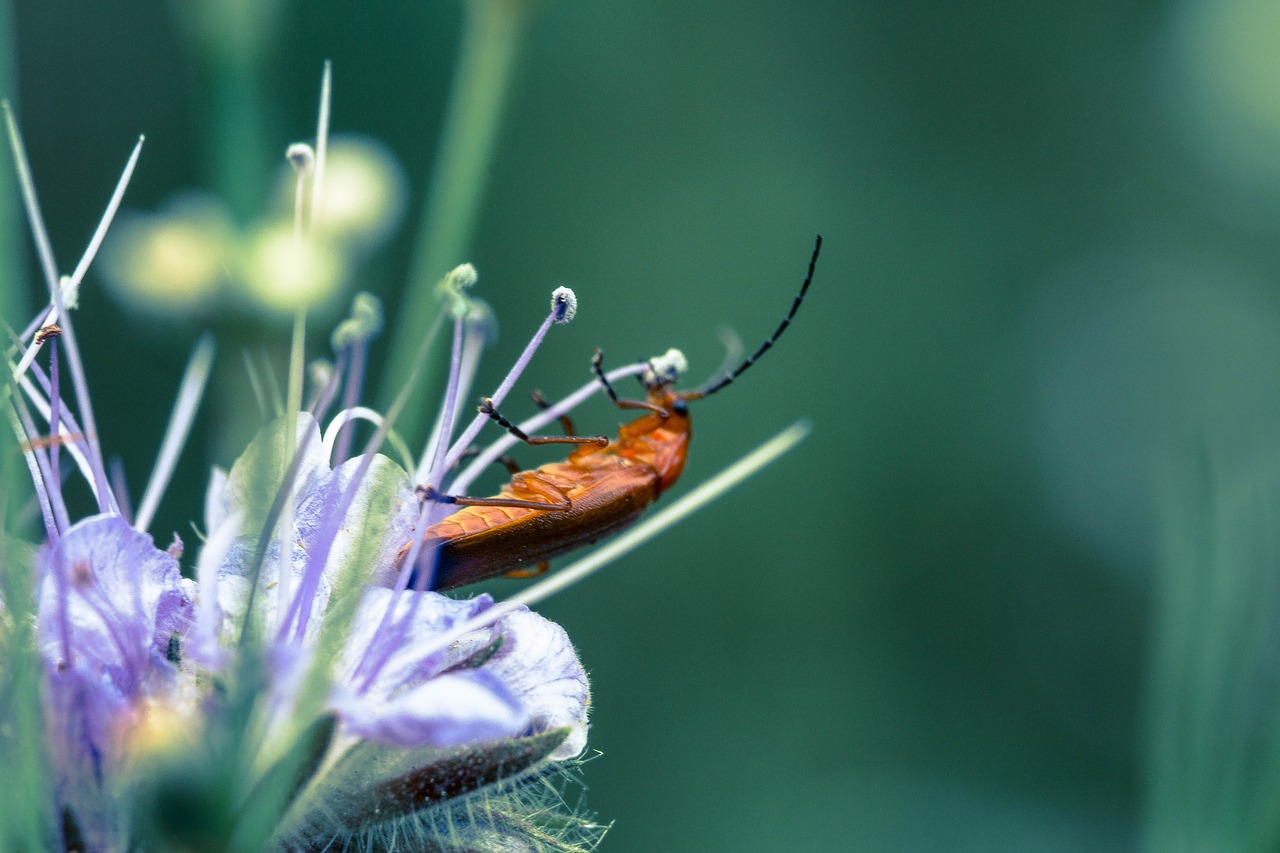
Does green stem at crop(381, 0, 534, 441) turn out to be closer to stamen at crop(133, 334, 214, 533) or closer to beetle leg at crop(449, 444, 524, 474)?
beetle leg at crop(449, 444, 524, 474)

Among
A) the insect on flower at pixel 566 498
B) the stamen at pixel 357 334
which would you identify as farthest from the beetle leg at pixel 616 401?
the stamen at pixel 357 334

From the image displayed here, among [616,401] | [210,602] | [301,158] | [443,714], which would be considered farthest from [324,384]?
[443,714]

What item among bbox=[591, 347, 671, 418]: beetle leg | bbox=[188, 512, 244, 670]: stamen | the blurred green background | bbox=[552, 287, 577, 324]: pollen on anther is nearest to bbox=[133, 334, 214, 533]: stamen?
bbox=[188, 512, 244, 670]: stamen

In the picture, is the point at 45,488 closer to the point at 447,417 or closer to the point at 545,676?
the point at 447,417

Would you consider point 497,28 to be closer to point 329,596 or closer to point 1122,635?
point 329,596

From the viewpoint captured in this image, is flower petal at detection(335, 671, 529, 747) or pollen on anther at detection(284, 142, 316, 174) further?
pollen on anther at detection(284, 142, 316, 174)

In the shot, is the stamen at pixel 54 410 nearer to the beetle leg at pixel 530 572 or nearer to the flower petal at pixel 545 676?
the flower petal at pixel 545 676
